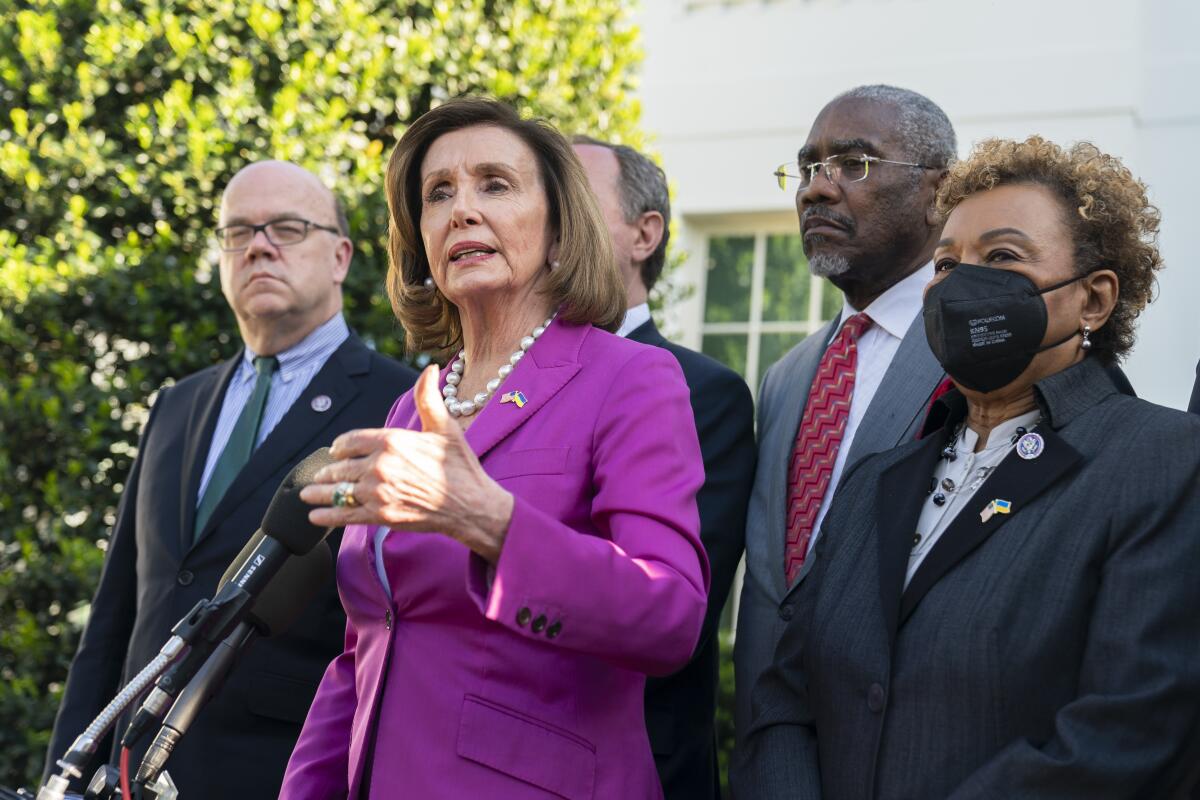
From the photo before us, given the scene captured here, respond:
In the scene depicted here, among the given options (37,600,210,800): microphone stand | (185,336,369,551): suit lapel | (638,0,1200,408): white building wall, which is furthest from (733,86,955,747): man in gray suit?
(638,0,1200,408): white building wall

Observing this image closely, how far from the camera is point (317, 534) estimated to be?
2805mm

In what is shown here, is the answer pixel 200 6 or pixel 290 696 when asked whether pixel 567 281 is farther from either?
pixel 200 6

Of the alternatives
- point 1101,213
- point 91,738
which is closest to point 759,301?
point 1101,213

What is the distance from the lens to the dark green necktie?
4.63m

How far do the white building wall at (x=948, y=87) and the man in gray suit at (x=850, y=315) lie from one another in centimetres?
325

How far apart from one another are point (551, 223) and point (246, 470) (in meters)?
1.69

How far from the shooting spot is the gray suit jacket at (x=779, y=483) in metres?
3.80

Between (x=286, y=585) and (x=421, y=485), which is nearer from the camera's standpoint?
(x=421, y=485)

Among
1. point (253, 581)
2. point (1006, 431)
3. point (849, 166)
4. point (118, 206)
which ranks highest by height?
point (118, 206)

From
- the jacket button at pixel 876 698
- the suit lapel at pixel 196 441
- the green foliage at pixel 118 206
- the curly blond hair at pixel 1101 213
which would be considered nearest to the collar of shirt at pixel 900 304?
the curly blond hair at pixel 1101 213

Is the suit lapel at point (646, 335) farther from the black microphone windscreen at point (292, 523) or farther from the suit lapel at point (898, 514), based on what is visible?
the black microphone windscreen at point (292, 523)

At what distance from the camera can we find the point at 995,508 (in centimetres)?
290

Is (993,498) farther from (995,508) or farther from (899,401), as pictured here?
(899,401)

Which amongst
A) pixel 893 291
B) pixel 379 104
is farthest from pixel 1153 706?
pixel 379 104
